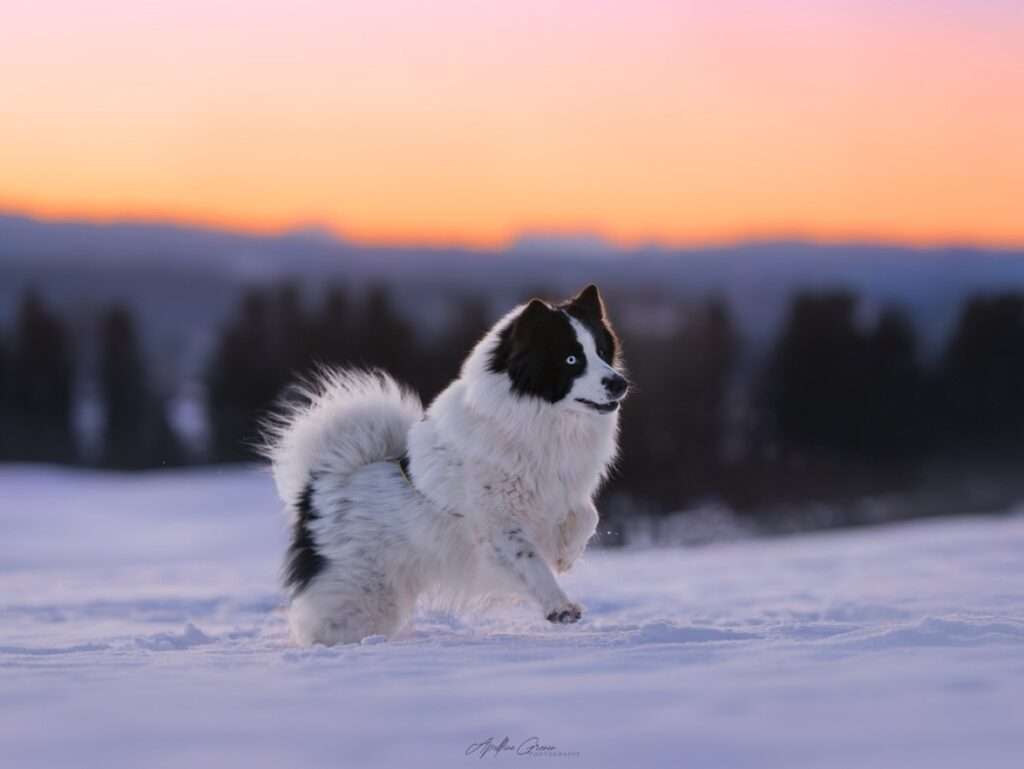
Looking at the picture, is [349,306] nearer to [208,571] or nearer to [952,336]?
[952,336]

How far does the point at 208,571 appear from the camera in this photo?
42.5 ft

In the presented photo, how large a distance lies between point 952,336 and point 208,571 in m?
25.3

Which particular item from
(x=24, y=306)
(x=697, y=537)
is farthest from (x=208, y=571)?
(x=24, y=306)

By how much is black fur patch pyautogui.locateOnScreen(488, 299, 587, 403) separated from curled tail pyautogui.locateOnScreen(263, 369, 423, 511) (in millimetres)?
909

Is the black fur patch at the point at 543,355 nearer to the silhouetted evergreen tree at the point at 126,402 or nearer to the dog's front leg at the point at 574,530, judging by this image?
the dog's front leg at the point at 574,530

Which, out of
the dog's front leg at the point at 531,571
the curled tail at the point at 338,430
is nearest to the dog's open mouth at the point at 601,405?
the dog's front leg at the point at 531,571

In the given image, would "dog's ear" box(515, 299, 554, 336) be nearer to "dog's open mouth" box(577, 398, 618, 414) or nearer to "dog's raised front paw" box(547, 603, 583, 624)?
"dog's open mouth" box(577, 398, 618, 414)

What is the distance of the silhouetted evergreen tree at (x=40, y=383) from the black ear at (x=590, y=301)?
30154 mm

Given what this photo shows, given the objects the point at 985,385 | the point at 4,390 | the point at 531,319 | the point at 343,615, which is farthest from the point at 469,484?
the point at 4,390

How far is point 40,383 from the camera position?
3603 centimetres

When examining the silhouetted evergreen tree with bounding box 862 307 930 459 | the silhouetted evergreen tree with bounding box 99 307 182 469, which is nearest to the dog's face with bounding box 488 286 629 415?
the silhouetted evergreen tree with bounding box 862 307 930 459

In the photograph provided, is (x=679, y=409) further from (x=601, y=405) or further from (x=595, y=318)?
(x=601, y=405)

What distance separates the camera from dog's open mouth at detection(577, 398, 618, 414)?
547 centimetres

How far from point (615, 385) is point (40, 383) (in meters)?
34.1
